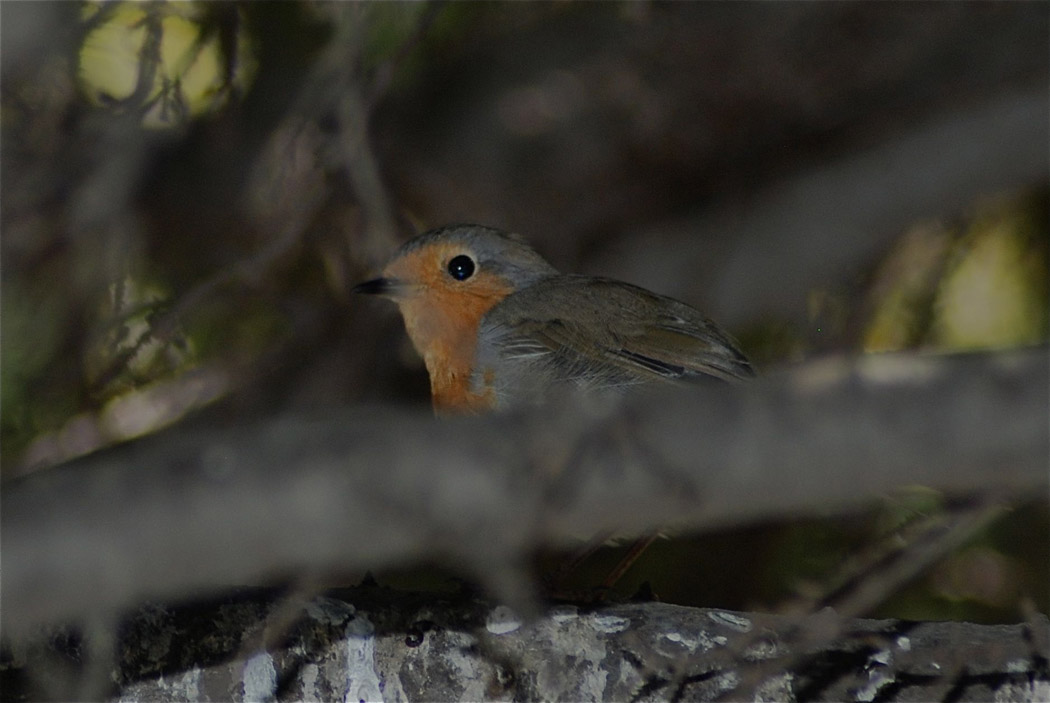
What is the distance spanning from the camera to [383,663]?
3.19 meters

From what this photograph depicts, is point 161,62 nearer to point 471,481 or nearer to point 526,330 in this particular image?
point 526,330

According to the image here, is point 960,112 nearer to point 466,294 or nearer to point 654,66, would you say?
point 654,66

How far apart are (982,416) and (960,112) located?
461cm

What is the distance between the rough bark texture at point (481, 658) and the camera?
3.07 m

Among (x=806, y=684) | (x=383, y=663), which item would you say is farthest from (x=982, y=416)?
(x=383, y=663)

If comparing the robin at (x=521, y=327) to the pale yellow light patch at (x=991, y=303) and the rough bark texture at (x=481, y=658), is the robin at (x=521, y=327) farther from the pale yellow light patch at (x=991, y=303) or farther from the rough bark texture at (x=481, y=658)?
the pale yellow light patch at (x=991, y=303)

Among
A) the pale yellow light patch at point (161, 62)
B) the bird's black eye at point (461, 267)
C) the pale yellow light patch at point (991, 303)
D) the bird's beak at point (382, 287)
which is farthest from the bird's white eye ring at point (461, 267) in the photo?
the pale yellow light patch at point (991, 303)

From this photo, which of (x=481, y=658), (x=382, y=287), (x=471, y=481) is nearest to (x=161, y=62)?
(x=382, y=287)

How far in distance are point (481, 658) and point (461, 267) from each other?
1956 millimetres

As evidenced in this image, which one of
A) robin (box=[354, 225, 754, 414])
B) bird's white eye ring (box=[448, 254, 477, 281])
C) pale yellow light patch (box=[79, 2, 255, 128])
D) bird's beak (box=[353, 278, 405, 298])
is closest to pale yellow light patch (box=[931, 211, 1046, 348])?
robin (box=[354, 225, 754, 414])

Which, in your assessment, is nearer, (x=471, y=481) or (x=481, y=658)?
(x=471, y=481)

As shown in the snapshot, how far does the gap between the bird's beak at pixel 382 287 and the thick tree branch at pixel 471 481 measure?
8.21 feet

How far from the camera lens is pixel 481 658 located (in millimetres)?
3191

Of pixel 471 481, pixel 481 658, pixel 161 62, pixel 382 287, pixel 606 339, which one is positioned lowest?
pixel 481 658
